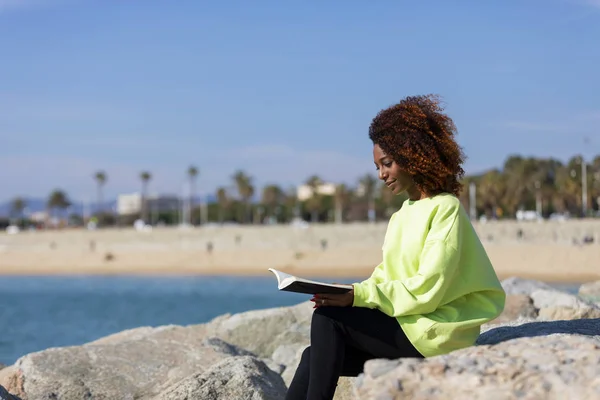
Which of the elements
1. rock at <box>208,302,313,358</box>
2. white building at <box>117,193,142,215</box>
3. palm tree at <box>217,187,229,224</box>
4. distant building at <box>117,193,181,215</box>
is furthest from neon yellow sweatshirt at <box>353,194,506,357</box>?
white building at <box>117,193,142,215</box>

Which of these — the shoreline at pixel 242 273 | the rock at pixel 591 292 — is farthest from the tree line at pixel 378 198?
the rock at pixel 591 292

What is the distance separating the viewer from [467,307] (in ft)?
13.8

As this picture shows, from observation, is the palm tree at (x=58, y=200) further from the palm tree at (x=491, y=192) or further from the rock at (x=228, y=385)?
the rock at (x=228, y=385)

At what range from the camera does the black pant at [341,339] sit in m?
4.17

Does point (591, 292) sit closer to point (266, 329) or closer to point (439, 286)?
point (266, 329)

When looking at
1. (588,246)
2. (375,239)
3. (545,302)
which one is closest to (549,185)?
(375,239)

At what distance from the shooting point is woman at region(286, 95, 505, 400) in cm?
411

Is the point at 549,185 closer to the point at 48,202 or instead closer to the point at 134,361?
the point at 48,202

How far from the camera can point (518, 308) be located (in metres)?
10.1

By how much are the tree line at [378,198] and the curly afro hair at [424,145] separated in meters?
64.2

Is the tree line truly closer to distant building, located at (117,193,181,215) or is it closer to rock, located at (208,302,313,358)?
distant building, located at (117,193,181,215)

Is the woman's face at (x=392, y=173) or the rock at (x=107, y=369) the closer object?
the woman's face at (x=392, y=173)

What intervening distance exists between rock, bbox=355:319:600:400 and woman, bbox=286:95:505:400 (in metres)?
0.26

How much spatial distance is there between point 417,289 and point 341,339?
427 millimetres
